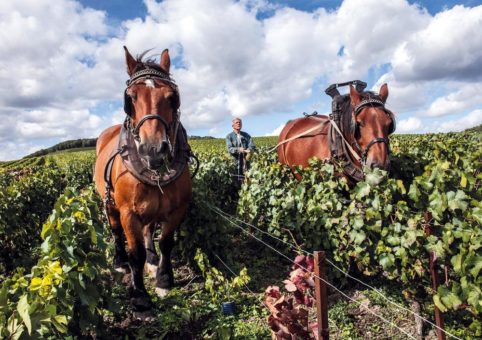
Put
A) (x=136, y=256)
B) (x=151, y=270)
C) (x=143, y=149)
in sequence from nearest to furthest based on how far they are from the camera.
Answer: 1. (x=143, y=149)
2. (x=136, y=256)
3. (x=151, y=270)

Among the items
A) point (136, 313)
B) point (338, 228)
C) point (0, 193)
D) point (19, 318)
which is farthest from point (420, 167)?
point (0, 193)

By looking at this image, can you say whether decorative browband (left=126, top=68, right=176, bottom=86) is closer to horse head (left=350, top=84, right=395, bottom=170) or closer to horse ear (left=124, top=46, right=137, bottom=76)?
horse ear (left=124, top=46, right=137, bottom=76)

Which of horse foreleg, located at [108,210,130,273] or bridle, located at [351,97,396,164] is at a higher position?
bridle, located at [351,97,396,164]

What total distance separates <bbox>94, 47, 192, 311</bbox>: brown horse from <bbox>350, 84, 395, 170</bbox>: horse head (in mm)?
2058

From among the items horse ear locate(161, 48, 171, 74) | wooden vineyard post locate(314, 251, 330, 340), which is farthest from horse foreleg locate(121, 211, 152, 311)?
wooden vineyard post locate(314, 251, 330, 340)

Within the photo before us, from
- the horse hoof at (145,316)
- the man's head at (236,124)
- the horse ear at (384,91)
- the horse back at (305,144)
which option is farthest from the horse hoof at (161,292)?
the man's head at (236,124)

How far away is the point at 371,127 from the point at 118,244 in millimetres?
3749

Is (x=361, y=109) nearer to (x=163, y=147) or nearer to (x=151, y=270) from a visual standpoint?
A: (x=163, y=147)

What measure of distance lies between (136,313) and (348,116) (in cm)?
338

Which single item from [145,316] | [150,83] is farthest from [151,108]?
[145,316]

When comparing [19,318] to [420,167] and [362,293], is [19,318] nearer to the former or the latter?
[362,293]

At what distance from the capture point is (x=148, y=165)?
3.38 meters

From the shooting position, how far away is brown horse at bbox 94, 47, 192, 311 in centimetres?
321

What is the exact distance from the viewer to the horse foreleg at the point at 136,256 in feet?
12.3
